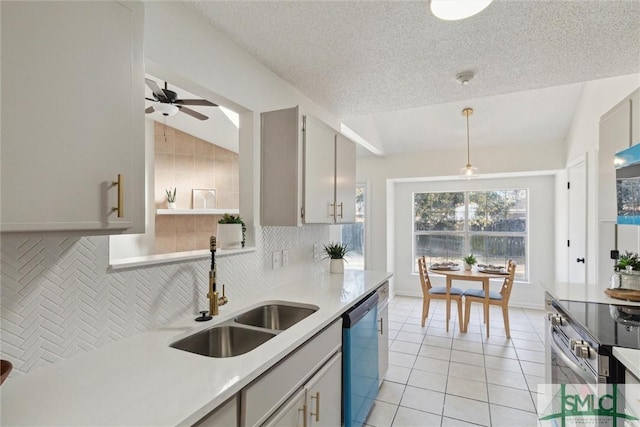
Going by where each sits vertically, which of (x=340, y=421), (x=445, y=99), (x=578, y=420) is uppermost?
(x=445, y=99)

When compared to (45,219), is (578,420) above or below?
below

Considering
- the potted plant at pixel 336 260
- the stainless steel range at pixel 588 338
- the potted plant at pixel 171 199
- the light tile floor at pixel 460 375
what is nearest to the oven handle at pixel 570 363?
the stainless steel range at pixel 588 338

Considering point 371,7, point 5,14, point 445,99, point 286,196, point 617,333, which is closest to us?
point 5,14

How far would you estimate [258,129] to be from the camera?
2.24m

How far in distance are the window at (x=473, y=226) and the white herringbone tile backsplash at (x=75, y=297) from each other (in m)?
4.89

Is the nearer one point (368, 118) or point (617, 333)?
point (617, 333)

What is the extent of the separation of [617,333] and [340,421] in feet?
4.72

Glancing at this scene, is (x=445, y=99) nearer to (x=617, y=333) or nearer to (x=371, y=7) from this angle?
(x=371, y=7)

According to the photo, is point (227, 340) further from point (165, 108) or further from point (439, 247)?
point (439, 247)

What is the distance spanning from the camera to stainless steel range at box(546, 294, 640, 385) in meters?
1.30

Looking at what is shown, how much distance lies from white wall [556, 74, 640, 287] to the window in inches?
61.3

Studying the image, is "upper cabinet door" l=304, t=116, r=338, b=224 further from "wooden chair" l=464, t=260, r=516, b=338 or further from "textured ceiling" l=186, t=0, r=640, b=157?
"wooden chair" l=464, t=260, r=516, b=338

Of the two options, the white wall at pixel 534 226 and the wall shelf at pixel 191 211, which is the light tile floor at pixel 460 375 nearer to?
the white wall at pixel 534 226

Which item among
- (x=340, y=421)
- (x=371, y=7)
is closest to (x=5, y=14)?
(x=371, y=7)
